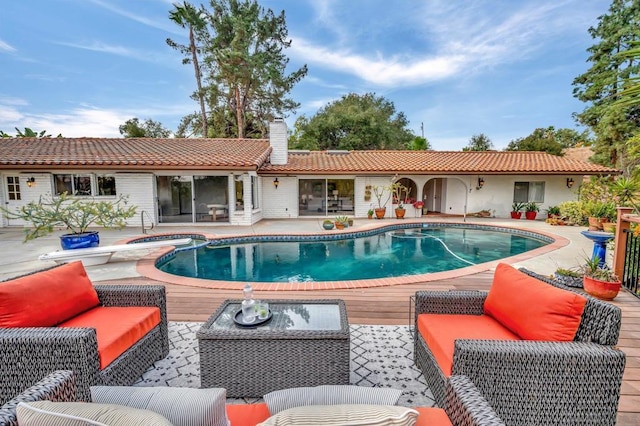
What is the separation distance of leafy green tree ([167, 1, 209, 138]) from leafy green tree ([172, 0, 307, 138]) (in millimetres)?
274

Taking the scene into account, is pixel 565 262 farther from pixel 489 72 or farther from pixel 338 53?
pixel 338 53

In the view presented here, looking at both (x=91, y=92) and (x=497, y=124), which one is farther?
(x=497, y=124)

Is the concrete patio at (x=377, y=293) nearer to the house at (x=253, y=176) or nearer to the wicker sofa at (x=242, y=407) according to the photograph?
the wicker sofa at (x=242, y=407)

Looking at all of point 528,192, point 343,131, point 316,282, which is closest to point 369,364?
point 316,282

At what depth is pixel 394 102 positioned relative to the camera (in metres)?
31.3

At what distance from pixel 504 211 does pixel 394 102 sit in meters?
19.6

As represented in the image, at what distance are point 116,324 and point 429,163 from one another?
1473cm

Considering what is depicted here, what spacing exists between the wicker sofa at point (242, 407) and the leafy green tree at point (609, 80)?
23806 millimetres

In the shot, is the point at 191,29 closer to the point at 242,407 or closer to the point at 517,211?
the point at 517,211

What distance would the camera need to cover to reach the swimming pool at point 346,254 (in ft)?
23.9

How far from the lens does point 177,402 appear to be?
124cm

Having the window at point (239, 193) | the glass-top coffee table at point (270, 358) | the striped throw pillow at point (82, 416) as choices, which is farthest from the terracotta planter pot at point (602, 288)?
the window at point (239, 193)

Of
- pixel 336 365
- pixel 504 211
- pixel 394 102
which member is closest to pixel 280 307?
pixel 336 365

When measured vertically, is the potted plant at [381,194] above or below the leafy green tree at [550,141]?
below
